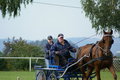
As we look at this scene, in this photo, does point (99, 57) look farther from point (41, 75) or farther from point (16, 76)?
point (16, 76)

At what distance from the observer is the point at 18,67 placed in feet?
114

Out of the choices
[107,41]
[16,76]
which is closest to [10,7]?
[16,76]

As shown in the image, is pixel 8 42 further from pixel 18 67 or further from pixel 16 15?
pixel 16 15

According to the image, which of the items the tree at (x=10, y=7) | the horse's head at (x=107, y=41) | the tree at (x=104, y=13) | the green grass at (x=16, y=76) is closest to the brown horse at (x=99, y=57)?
the horse's head at (x=107, y=41)

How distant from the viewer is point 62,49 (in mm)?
15883

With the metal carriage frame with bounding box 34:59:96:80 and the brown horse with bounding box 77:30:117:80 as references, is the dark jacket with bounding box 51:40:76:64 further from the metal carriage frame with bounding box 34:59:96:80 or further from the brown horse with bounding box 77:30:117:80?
the brown horse with bounding box 77:30:117:80

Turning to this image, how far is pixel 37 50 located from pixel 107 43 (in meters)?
26.1

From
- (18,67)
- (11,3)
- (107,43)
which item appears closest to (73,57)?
(107,43)

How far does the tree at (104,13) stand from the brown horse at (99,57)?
21941 millimetres

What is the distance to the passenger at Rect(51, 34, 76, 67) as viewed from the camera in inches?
623

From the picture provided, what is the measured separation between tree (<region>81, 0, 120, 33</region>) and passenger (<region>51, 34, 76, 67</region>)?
21973 millimetres

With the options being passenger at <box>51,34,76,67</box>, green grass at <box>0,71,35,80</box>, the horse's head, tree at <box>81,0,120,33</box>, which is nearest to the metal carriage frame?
passenger at <box>51,34,76,67</box>

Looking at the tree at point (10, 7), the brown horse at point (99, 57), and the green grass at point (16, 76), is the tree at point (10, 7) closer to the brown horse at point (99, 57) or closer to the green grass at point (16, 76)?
the green grass at point (16, 76)

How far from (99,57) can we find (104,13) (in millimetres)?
23173
